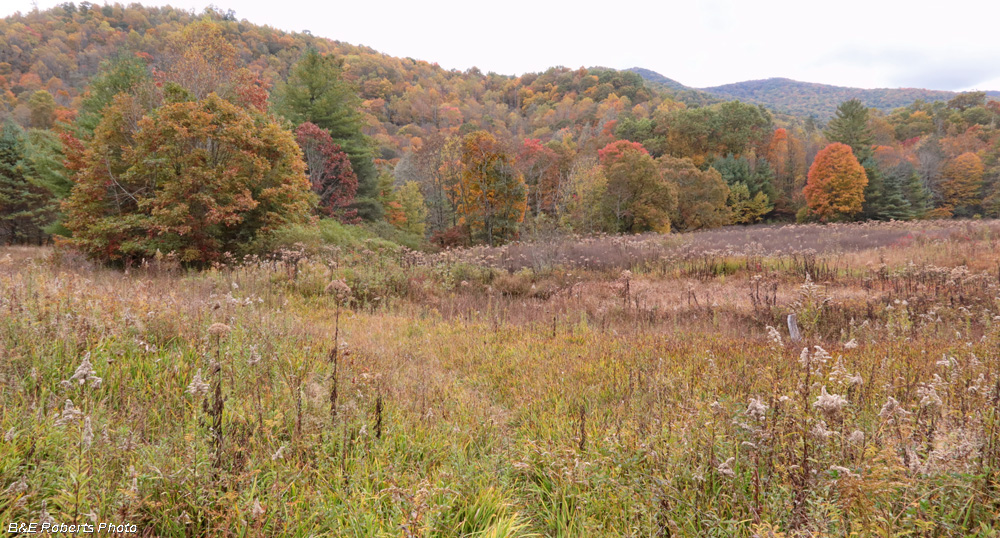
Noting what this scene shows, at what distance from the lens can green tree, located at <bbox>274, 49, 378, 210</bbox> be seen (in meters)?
28.5

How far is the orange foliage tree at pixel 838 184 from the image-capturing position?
1641 inches

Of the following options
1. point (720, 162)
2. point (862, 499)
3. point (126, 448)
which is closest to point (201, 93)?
point (126, 448)

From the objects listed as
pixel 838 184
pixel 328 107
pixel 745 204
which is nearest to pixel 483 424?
pixel 328 107

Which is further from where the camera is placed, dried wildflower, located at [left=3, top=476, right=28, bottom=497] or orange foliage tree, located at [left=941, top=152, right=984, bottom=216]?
orange foliage tree, located at [left=941, top=152, right=984, bottom=216]

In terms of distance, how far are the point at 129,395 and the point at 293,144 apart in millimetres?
16519

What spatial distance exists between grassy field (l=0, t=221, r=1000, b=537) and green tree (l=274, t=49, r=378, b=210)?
2477 cm

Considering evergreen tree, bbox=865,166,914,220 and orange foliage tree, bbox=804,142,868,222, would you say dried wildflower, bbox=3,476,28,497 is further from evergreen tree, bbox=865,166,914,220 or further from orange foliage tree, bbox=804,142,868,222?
evergreen tree, bbox=865,166,914,220

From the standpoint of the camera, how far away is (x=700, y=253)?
1463cm

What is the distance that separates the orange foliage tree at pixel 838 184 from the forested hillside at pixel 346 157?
0.23 meters

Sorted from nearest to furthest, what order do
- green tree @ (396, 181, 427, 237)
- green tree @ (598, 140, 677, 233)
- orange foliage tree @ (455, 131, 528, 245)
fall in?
orange foliage tree @ (455, 131, 528, 245) < green tree @ (598, 140, 677, 233) < green tree @ (396, 181, 427, 237)

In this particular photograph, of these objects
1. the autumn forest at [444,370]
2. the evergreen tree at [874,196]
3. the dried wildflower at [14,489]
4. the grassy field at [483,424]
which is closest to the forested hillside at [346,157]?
the evergreen tree at [874,196]

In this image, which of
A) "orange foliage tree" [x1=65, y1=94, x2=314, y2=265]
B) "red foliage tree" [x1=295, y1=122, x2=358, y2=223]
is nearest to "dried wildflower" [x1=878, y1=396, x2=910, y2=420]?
"orange foliage tree" [x1=65, y1=94, x2=314, y2=265]

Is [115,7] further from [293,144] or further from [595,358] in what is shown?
[595,358]

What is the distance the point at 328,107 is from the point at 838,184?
4835cm
